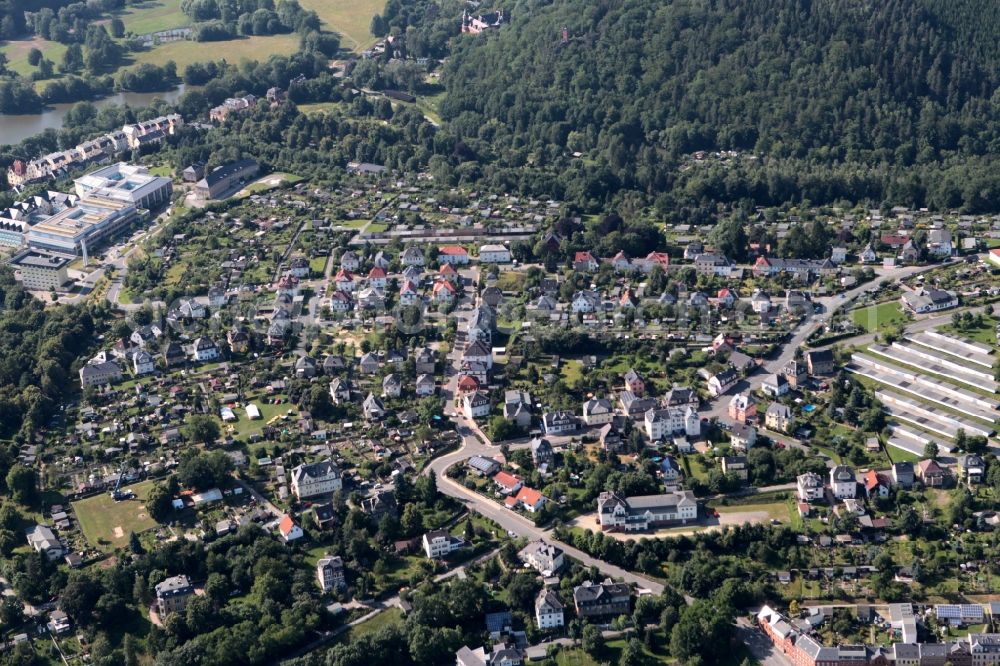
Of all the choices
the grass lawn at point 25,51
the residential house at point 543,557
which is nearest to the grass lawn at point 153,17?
the grass lawn at point 25,51

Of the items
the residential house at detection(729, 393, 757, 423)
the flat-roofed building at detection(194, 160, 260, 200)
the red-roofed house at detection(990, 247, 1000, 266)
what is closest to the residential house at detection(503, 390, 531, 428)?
the residential house at detection(729, 393, 757, 423)

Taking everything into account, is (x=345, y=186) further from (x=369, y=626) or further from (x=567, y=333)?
(x=369, y=626)

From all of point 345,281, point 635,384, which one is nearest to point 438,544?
point 635,384

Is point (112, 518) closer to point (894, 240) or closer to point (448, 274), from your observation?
point (448, 274)

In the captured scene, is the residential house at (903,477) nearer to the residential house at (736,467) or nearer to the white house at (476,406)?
the residential house at (736,467)

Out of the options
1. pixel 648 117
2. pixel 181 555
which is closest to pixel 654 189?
pixel 648 117

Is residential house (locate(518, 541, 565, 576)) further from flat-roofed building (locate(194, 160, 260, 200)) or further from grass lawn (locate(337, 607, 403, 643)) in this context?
flat-roofed building (locate(194, 160, 260, 200))

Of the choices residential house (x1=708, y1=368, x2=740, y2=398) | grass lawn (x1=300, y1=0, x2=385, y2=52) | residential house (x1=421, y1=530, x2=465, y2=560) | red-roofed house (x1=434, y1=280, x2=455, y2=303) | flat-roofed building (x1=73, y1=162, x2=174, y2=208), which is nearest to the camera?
residential house (x1=421, y1=530, x2=465, y2=560)
